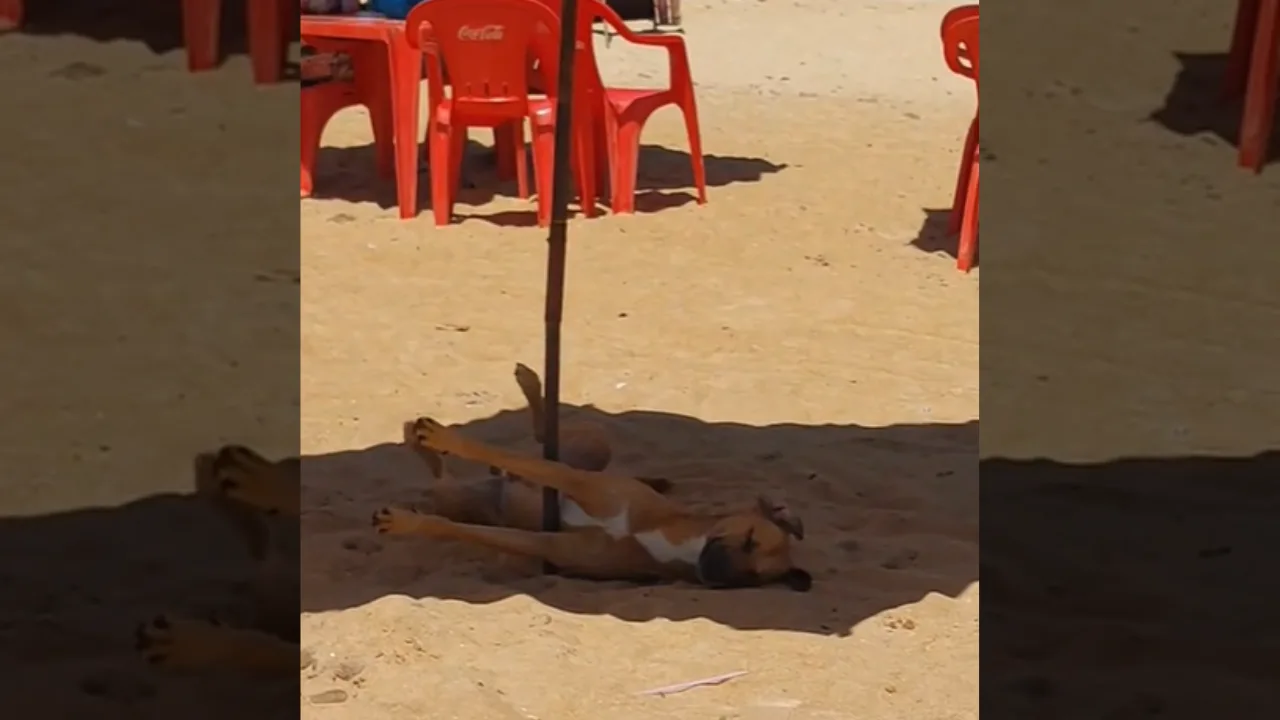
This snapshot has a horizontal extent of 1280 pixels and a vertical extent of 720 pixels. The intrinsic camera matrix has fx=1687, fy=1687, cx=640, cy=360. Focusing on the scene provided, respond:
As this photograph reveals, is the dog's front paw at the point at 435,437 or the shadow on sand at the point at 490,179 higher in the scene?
the dog's front paw at the point at 435,437

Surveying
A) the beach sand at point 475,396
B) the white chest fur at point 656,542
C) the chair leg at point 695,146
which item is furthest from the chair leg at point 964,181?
the white chest fur at point 656,542

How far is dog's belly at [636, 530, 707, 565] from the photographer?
3215 millimetres

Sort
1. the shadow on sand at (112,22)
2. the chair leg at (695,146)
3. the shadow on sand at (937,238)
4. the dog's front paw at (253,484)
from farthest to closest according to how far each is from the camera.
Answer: the shadow on sand at (112,22) < the chair leg at (695,146) < the shadow on sand at (937,238) < the dog's front paw at (253,484)

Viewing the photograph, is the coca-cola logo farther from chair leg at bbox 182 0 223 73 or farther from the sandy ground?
chair leg at bbox 182 0 223 73

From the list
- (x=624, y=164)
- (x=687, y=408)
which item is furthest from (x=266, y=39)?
(x=687, y=408)

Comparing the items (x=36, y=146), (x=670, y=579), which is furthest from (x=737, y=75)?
(x=670, y=579)

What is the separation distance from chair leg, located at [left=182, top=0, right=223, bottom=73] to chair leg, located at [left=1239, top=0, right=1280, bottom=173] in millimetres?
3722

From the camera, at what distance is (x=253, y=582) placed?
311 cm

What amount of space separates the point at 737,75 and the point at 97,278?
5878 millimetres

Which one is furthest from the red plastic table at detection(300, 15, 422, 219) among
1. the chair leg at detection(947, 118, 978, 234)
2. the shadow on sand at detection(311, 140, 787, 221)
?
the chair leg at detection(947, 118, 978, 234)

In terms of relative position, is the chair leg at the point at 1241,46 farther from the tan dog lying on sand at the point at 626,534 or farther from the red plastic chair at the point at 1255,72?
the tan dog lying on sand at the point at 626,534

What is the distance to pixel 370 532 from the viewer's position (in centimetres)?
351

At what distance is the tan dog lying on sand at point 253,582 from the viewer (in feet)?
9.02

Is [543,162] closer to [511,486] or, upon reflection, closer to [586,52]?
[586,52]
